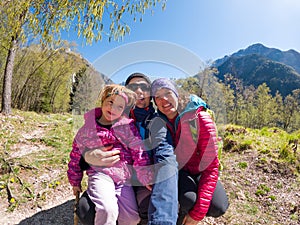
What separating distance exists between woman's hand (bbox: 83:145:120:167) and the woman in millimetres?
486

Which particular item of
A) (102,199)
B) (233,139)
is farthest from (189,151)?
(233,139)

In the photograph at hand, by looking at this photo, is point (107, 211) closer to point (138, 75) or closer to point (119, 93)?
point (119, 93)

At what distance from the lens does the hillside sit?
2529mm

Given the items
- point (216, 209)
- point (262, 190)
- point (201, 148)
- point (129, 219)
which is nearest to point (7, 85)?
point (129, 219)

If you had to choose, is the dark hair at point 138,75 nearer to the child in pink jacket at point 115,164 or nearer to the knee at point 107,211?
the child in pink jacket at point 115,164

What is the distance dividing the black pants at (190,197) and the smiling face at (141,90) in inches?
26.9

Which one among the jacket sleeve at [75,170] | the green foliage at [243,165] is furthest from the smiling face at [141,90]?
the green foliage at [243,165]

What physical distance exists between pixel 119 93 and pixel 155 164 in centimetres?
65

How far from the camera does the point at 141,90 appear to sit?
1929 mm

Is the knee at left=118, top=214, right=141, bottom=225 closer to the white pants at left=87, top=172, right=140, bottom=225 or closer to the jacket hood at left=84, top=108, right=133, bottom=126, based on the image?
the white pants at left=87, top=172, right=140, bottom=225

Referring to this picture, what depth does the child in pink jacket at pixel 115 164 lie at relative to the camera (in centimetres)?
144

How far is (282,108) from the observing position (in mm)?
24984

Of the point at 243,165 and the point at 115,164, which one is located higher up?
the point at 115,164

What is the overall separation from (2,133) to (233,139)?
5556 millimetres
